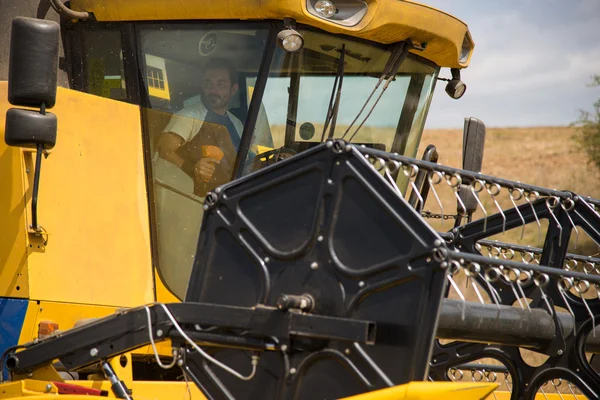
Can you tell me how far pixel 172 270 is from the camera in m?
4.61

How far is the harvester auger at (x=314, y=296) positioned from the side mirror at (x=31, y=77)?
2.84 feet

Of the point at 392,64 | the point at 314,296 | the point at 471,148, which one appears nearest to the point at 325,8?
the point at 392,64

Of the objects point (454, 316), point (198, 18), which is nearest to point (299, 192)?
point (454, 316)

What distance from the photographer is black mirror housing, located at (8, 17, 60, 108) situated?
375 centimetres

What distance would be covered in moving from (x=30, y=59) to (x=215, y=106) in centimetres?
110

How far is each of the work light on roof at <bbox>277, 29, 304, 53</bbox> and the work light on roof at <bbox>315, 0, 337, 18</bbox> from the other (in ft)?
0.52

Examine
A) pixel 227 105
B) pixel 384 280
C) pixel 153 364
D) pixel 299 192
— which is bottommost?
pixel 153 364

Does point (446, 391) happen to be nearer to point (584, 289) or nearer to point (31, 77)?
point (584, 289)

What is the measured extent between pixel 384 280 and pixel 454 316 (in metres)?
0.53

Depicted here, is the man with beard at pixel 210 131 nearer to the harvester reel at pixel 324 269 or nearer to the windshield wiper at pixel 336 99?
the windshield wiper at pixel 336 99

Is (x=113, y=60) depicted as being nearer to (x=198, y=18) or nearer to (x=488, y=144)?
(x=198, y=18)

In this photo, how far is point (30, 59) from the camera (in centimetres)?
375

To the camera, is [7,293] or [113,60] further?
[113,60]

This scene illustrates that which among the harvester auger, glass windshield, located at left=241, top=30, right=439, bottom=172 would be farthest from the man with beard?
the harvester auger
